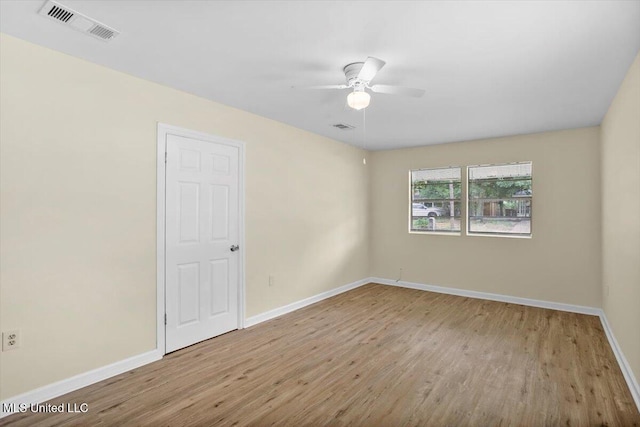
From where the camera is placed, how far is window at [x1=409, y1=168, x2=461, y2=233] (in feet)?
18.5

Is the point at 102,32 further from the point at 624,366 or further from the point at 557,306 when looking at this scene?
the point at 557,306

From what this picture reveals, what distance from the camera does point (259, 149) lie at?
415 cm

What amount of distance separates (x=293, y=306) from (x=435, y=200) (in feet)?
10.1

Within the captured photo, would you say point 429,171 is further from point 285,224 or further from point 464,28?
point 464,28

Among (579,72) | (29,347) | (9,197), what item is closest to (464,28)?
(579,72)

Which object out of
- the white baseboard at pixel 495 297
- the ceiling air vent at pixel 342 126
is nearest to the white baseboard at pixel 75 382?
the ceiling air vent at pixel 342 126

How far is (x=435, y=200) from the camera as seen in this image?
229 inches

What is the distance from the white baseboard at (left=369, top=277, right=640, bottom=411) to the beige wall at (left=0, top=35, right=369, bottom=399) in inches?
155

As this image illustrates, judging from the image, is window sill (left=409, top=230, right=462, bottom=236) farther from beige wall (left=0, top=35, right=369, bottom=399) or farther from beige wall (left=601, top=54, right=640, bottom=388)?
beige wall (left=0, top=35, right=369, bottom=399)

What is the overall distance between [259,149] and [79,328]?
256 cm

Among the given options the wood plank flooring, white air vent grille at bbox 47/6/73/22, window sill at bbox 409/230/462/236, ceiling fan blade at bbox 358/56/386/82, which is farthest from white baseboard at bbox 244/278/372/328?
white air vent grille at bbox 47/6/73/22

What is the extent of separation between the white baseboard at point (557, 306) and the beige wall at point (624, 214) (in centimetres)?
9

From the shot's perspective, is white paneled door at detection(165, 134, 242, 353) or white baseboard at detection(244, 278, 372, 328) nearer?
white paneled door at detection(165, 134, 242, 353)

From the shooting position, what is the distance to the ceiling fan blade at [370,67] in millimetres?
2305
